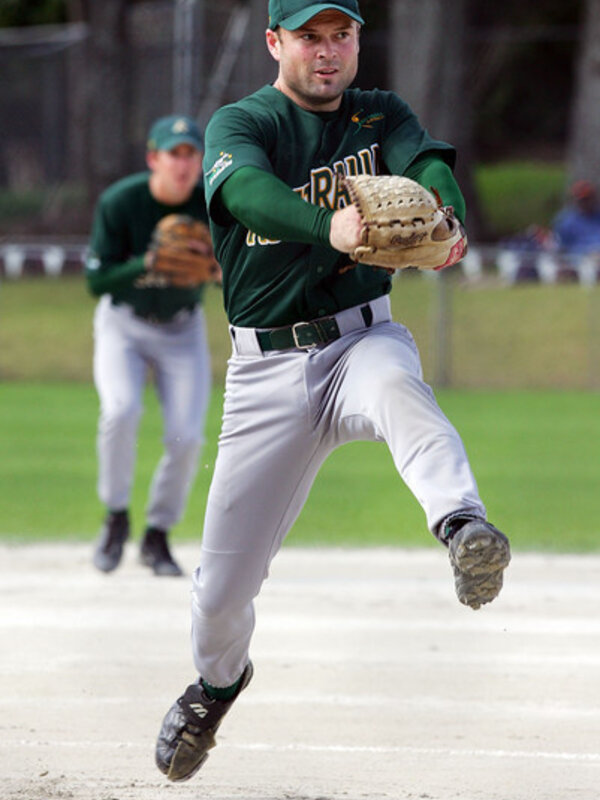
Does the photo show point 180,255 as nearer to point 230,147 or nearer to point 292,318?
point 292,318

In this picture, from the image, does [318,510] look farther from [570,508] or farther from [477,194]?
[477,194]

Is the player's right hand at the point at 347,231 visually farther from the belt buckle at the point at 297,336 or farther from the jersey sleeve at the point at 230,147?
the belt buckle at the point at 297,336

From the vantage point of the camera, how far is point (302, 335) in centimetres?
463

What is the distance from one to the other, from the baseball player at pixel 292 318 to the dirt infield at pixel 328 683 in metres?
0.43

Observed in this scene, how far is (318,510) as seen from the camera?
10797 millimetres

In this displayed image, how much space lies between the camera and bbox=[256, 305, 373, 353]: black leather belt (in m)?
4.62

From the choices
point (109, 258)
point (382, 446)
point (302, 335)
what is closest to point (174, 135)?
point (109, 258)

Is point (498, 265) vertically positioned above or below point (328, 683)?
below

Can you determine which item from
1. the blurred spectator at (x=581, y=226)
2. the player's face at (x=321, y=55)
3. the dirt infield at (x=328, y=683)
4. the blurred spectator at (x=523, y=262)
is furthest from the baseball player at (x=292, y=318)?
the blurred spectator at (x=581, y=226)

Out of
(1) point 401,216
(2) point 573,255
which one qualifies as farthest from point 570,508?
(2) point 573,255

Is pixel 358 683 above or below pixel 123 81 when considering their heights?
above

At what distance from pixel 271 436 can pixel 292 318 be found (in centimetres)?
36

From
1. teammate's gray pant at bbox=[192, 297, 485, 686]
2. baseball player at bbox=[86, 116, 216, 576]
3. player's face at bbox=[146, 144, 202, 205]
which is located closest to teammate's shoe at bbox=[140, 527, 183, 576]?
baseball player at bbox=[86, 116, 216, 576]

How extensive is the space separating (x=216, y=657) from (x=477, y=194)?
2241cm
